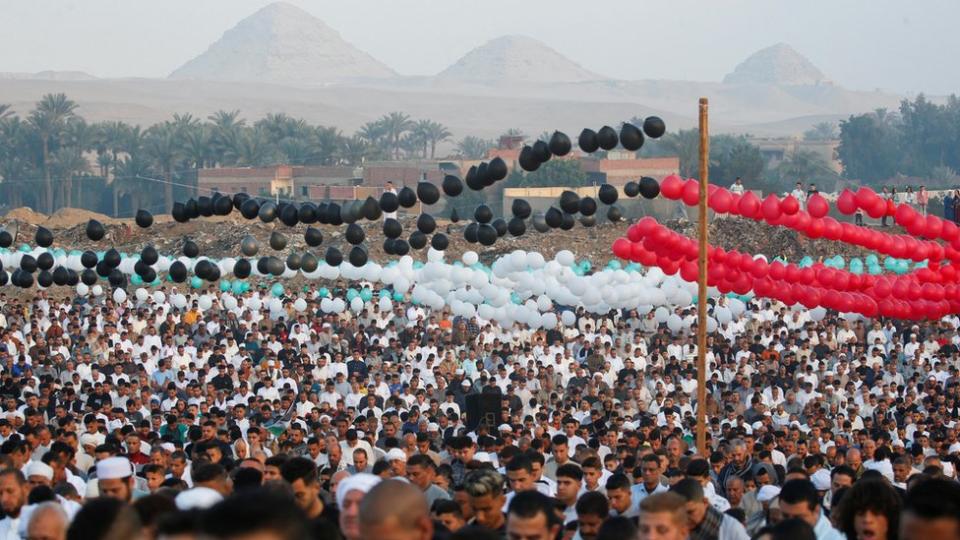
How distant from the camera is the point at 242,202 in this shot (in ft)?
40.9

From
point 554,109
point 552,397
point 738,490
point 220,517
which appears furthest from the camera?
point 554,109

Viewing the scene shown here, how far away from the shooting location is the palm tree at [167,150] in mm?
59719

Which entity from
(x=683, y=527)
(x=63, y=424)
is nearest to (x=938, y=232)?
(x=63, y=424)

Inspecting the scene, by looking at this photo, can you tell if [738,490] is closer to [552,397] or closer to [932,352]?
[552,397]

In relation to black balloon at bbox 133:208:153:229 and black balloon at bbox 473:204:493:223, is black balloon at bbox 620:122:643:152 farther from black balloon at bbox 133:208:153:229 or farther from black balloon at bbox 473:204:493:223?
black balloon at bbox 133:208:153:229

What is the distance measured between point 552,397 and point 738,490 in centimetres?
634

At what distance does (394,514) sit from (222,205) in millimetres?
7985

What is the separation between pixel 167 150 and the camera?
5959 centimetres

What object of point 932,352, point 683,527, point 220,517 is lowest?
point 932,352

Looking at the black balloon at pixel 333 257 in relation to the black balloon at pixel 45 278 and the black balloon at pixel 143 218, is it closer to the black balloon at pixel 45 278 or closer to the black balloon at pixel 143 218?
the black balloon at pixel 143 218

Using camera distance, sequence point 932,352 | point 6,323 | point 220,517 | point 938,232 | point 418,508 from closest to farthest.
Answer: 1. point 220,517
2. point 418,508
3. point 938,232
4. point 932,352
5. point 6,323

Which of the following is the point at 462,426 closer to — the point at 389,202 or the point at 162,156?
the point at 389,202

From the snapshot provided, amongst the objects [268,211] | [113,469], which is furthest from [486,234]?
[113,469]

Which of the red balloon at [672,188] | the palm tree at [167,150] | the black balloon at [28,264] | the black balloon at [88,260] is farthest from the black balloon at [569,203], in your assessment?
the palm tree at [167,150]
